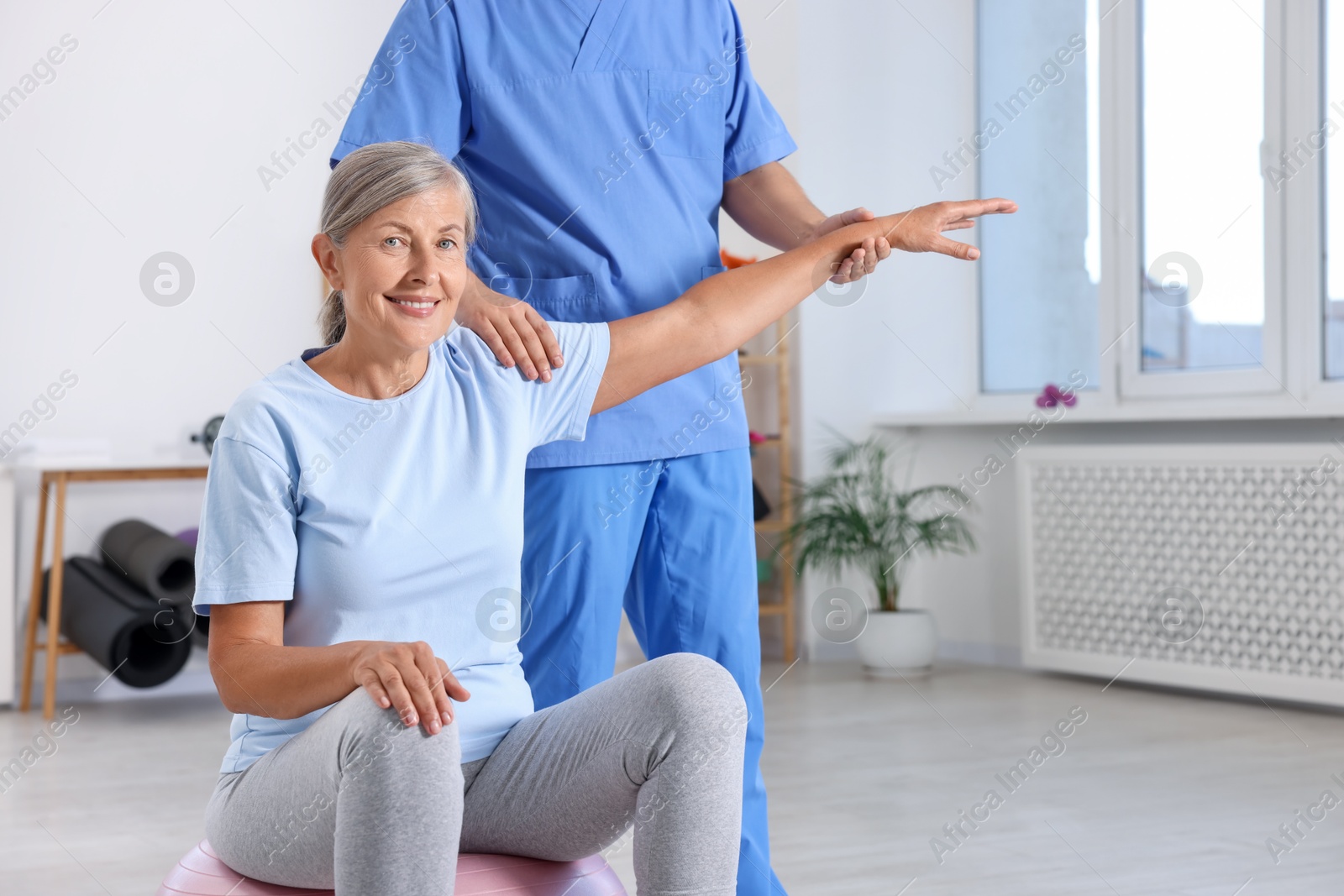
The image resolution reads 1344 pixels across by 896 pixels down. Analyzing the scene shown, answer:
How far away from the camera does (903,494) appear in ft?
13.8

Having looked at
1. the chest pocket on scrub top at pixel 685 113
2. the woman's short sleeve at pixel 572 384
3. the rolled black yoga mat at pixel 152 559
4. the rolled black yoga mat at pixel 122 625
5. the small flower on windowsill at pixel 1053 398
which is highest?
the chest pocket on scrub top at pixel 685 113

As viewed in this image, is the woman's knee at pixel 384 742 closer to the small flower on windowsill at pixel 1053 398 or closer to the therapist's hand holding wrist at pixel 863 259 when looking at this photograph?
the therapist's hand holding wrist at pixel 863 259

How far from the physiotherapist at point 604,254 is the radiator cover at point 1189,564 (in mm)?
2338

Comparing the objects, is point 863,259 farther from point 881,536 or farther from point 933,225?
point 881,536

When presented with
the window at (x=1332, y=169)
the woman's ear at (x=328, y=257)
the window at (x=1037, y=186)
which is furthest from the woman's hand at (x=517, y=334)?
the window at (x=1037, y=186)

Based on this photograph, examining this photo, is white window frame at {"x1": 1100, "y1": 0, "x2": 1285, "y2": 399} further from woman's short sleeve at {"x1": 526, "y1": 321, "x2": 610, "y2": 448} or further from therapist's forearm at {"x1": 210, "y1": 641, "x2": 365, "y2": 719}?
therapist's forearm at {"x1": 210, "y1": 641, "x2": 365, "y2": 719}

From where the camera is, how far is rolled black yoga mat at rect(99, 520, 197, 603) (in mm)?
3498

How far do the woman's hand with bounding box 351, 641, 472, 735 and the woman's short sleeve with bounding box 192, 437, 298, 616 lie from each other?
0.43 ft

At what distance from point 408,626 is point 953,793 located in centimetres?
174

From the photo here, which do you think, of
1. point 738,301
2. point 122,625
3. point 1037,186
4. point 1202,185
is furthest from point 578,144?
point 1037,186

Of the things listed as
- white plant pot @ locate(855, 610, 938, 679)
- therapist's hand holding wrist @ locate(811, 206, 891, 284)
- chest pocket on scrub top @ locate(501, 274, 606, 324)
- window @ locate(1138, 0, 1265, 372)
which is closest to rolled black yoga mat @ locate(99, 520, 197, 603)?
white plant pot @ locate(855, 610, 938, 679)

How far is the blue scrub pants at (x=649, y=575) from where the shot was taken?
1.45m

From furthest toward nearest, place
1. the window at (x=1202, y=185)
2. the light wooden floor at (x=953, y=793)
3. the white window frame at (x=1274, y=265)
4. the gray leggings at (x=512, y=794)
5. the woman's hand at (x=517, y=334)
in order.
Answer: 1. the window at (x=1202, y=185)
2. the white window frame at (x=1274, y=265)
3. the light wooden floor at (x=953, y=793)
4. the woman's hand at (x=517, y=334)
5. the gray leggings at (x=512, y=794)

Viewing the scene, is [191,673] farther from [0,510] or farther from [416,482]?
[416,482]
